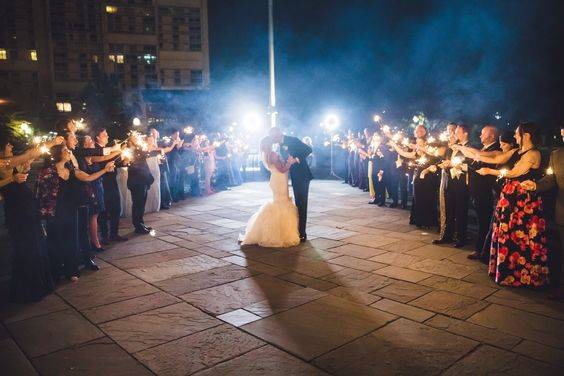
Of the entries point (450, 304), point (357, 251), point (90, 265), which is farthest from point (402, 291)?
point (90, 265)

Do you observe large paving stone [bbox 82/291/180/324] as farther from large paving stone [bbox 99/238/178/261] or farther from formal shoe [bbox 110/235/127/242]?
formal shoe [bbox 110/235/127/242]

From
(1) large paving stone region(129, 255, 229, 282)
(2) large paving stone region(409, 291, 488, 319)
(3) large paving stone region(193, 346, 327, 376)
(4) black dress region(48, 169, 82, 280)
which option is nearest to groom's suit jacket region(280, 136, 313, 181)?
(1) large paving stone region(129, 255, 229, 282)

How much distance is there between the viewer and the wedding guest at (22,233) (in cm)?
485

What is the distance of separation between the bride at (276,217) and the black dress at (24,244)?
328 centimetres

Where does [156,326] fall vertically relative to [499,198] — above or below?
below

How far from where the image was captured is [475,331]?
3.92m

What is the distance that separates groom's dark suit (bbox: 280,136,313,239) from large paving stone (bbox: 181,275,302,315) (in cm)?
231

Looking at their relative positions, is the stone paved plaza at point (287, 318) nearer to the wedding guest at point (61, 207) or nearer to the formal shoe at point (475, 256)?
the formal shoe at point (475, 256)

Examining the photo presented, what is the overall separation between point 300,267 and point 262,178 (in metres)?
12.6

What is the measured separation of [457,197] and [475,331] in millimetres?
3546

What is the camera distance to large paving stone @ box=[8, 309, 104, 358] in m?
3.82

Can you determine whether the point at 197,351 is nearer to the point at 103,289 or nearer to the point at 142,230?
the point at 103,289

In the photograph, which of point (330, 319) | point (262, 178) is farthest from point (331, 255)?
point (262, 178)

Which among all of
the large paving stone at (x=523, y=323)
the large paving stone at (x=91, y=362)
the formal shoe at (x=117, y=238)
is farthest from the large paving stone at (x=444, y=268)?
the formal shoe at (x=117, y=238)
